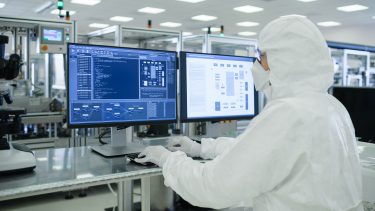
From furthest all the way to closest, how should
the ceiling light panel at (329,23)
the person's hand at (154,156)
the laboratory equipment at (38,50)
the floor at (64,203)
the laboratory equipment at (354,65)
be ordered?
the ceiling light panel at (329,23) < the laboratory equipment at (354,65) < the floor at (64,203) < the laboratory equipment at (38,50) < the person's hand at (154,156)

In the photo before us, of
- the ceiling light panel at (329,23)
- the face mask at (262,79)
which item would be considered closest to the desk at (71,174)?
the face mask at (262,79)

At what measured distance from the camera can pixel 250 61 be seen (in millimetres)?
1807

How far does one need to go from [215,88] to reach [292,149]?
84 centimetres

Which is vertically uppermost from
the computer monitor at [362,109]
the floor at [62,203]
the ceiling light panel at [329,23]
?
the ceiling light panel at [329,23]

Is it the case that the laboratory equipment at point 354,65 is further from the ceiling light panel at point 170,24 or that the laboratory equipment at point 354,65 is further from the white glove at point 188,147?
the ceiling light panel at point 170,24

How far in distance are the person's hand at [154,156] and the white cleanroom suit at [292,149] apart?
6.6 inches

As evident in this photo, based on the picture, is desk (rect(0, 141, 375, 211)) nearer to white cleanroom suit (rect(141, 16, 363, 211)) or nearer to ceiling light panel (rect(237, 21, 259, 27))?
white cleanroom suit (rect(141, 16, 363, 211))

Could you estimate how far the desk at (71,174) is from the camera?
975 mm

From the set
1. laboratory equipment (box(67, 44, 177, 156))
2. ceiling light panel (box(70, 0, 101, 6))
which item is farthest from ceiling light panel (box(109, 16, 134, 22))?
laboratory equipment (box(67, 44, 177, 156))

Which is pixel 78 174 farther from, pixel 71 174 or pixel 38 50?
pixel 38 50

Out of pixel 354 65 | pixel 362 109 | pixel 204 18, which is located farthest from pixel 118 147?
pixel 204 18

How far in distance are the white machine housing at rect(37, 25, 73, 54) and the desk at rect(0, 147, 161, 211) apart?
1395 mm

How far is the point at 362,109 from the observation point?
1618 mm

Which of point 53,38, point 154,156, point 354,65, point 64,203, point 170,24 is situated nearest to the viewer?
point 154,156
